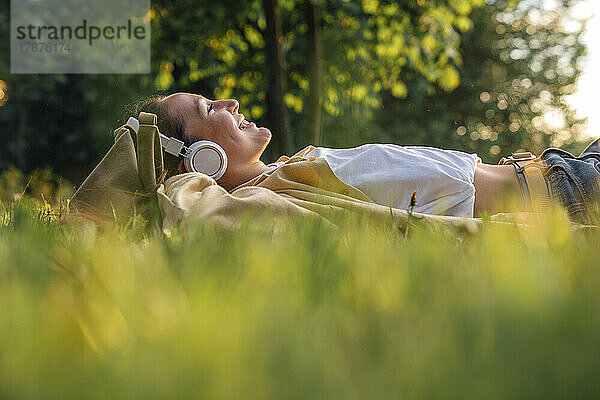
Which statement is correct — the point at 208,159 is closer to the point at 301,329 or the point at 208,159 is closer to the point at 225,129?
the point at 225,129

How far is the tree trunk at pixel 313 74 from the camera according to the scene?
27.8 ft

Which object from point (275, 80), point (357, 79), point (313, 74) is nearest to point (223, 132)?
point (275, 80)

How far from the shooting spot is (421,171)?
94.8 inches

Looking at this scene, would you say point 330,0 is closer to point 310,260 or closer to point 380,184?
point 380,184

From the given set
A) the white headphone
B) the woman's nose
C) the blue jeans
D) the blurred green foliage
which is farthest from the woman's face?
the blue jeans

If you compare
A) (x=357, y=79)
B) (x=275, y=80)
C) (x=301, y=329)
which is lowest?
(x=301, y=329)

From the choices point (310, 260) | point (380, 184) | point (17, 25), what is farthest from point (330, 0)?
point (310, 260)

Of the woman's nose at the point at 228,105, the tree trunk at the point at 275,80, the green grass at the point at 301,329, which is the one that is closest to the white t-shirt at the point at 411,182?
the woman's nose at the point at 228,105

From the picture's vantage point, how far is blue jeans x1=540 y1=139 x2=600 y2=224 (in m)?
2.39

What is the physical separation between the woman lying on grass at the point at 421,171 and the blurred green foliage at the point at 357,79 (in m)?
1.12

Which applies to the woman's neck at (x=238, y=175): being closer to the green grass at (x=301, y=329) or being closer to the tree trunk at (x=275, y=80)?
the green grass at (x=301, y=329)

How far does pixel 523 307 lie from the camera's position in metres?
0.57

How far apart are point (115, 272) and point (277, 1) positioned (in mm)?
8196

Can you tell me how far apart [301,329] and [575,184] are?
2.21m
